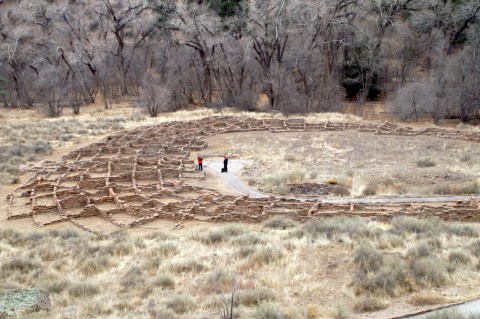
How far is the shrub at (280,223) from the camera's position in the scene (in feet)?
47.1

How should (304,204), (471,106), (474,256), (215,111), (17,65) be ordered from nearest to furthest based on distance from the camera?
(474,256) < (304,204) < (471,106) < (215,111) < (17,65)

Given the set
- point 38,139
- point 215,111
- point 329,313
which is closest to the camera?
point 329,313

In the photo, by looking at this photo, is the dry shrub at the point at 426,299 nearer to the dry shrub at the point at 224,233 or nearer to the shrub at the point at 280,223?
the dry shrub at the point at 224,233

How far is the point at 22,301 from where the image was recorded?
8.52 metres

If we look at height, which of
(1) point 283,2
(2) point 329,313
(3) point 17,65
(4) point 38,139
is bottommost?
→ (2) point 329,313

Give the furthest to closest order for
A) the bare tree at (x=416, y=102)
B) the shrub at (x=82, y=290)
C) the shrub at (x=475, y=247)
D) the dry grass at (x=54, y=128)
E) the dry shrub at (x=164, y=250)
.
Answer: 1. the bare tree at (x=416, y=102)
2. the dry grass at (x=54, y=128)
3. the dry shrub at (x=164, y=250)
4. the shrub at (x=475, y=247)
5. the shrub at (x=82, y=290)

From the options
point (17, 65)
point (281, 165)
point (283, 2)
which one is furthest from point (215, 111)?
point (17, 65)

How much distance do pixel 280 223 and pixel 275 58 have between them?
3308 centimetres

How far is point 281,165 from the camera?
22.9 m

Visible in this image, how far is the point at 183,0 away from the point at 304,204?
43.9m

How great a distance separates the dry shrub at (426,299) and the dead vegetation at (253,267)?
2 centimetres

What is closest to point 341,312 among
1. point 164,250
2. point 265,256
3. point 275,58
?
point 265,256

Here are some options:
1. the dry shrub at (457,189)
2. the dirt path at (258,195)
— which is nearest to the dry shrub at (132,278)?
the dirt path at (258,195)

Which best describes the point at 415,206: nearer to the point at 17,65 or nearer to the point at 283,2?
the point at 283,2
